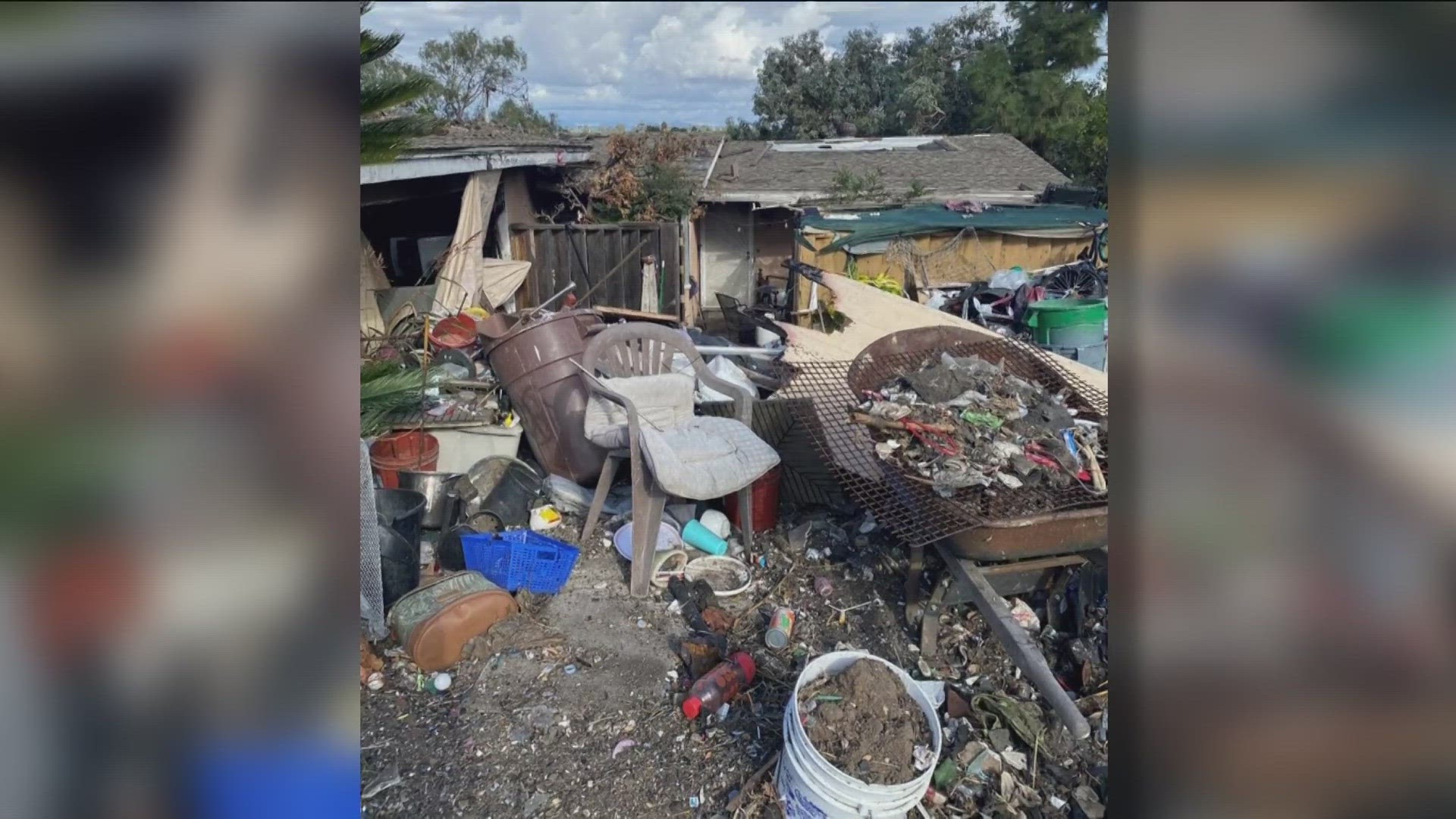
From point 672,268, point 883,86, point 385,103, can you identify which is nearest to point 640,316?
point 672,268

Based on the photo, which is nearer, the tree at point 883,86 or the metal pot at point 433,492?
the metal pot at point 433,492

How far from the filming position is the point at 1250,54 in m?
0.51

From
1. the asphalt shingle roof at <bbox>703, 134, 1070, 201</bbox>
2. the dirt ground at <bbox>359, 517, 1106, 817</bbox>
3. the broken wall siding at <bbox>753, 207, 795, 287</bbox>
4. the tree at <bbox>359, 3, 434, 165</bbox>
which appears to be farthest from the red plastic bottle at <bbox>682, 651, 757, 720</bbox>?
the broken wall siding at <bbox>753, 207, 795, 287</bbox>

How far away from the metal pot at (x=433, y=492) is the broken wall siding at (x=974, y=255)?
26.4ft

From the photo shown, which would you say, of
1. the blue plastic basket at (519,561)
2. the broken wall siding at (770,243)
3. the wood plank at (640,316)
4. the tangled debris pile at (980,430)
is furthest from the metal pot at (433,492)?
the broken wall siding at (770,243)

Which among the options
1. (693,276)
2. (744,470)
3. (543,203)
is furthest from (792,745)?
(693,276)

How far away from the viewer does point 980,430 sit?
447cm

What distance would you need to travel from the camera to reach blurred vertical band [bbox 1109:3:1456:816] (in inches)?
20.5

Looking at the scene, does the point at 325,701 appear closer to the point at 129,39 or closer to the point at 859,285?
the point at 129,39

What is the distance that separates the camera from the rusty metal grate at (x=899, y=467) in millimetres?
3764

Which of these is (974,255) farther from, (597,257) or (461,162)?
(461,162)

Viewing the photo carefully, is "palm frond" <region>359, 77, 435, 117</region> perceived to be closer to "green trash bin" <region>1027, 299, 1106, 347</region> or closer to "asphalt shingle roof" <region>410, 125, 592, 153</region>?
"asphalt shingle roof" <region>410, 125, 592, 153</region>

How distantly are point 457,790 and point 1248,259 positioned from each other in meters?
3.41

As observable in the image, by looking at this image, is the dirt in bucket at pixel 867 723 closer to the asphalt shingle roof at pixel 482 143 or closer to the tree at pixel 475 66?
the asphalt shingle roof at pixel 482 143
